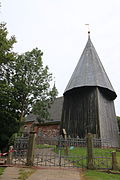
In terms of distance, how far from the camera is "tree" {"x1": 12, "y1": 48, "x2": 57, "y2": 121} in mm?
17969

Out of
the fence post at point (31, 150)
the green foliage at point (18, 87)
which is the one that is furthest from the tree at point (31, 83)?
the fence post at point (31, 150)

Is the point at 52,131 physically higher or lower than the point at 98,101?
lower

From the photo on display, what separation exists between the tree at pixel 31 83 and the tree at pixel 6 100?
1.21 meters

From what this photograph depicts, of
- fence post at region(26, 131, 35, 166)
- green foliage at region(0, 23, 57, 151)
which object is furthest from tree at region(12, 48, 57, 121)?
fence post at region(26, 131, 35, 166)

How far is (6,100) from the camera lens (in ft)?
51.8

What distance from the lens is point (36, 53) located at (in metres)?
20.2

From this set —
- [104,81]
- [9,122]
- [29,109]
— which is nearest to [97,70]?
[104,81]

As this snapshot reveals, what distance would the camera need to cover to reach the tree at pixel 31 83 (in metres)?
18.0

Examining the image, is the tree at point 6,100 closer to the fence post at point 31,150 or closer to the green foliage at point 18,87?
the green foliage at point 18,87

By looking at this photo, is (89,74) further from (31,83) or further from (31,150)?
(31,150)

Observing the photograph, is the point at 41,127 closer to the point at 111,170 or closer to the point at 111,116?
the point at 111,116

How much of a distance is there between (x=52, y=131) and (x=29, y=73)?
404 inches

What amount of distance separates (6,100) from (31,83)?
4323 millimetres

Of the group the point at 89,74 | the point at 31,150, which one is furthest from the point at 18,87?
the point at 31,150
